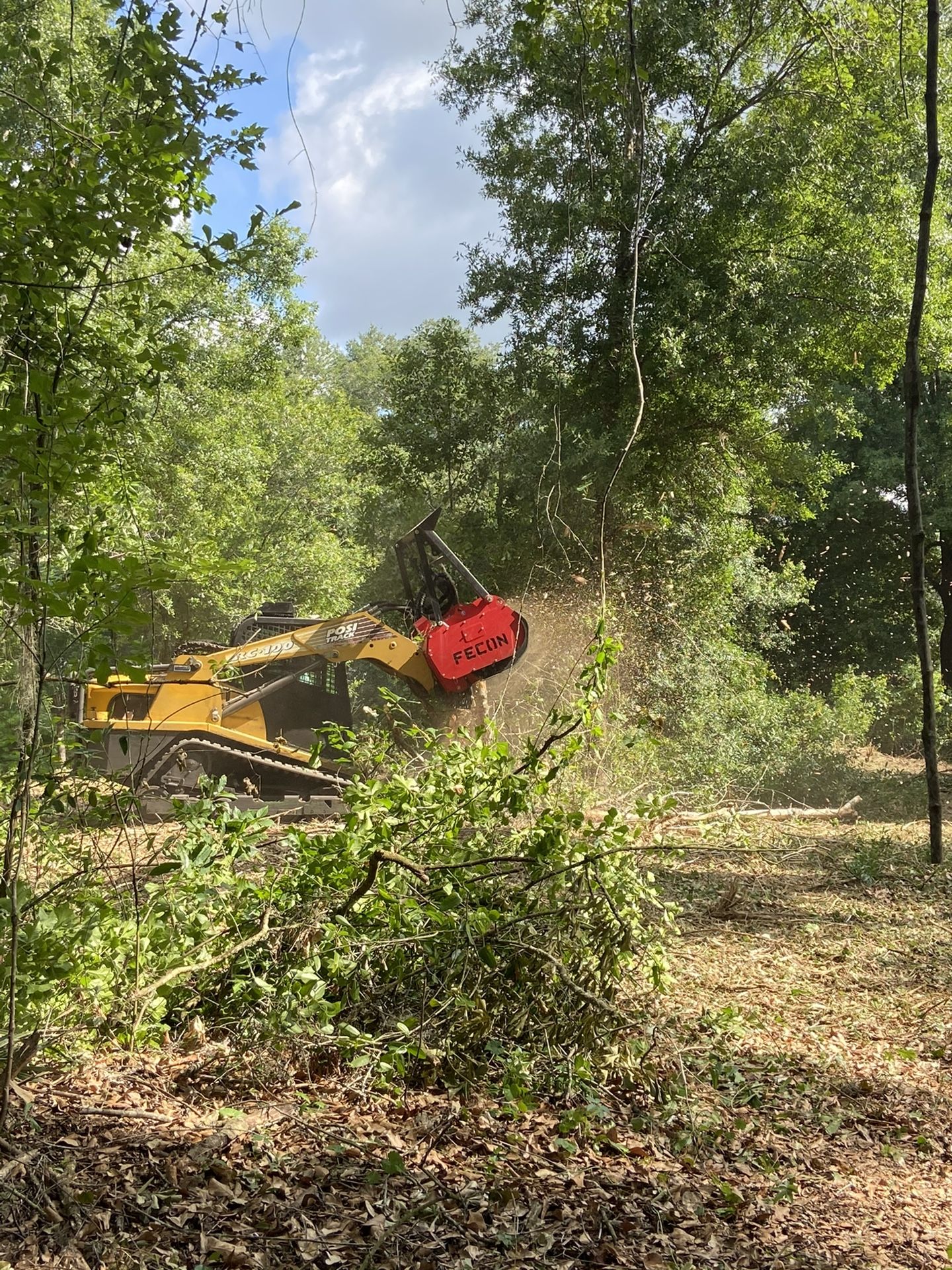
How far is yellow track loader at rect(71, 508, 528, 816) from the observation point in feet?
33.7

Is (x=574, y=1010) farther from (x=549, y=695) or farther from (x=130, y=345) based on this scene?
(x=549, y=695)

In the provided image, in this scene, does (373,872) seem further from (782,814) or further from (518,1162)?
(782,814)

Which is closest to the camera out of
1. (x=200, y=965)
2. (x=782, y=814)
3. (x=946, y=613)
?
(x=200, y=965)

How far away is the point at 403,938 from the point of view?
3975 millimetres

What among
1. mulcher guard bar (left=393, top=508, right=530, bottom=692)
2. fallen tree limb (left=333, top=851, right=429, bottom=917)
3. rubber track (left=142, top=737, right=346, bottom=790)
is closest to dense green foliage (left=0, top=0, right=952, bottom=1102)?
fallen tree limb (left=333, top=851, right=429, bottom=917)

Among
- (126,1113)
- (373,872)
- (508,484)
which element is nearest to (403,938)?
(373,872)

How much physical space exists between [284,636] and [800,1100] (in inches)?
304

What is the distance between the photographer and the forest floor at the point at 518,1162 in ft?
9.30

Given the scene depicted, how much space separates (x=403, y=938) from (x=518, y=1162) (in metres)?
0.90

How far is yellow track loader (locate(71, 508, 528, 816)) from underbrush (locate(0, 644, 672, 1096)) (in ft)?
19.4

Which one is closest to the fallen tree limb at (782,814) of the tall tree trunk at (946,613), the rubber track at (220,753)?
the rubber track at (220,753)

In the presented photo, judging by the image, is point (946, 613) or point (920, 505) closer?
point (920, 505)

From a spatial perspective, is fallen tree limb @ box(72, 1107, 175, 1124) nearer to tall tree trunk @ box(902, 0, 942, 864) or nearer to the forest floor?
the forest floor

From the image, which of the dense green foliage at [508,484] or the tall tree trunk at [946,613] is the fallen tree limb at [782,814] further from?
the tall tree trunk at [946,613]
